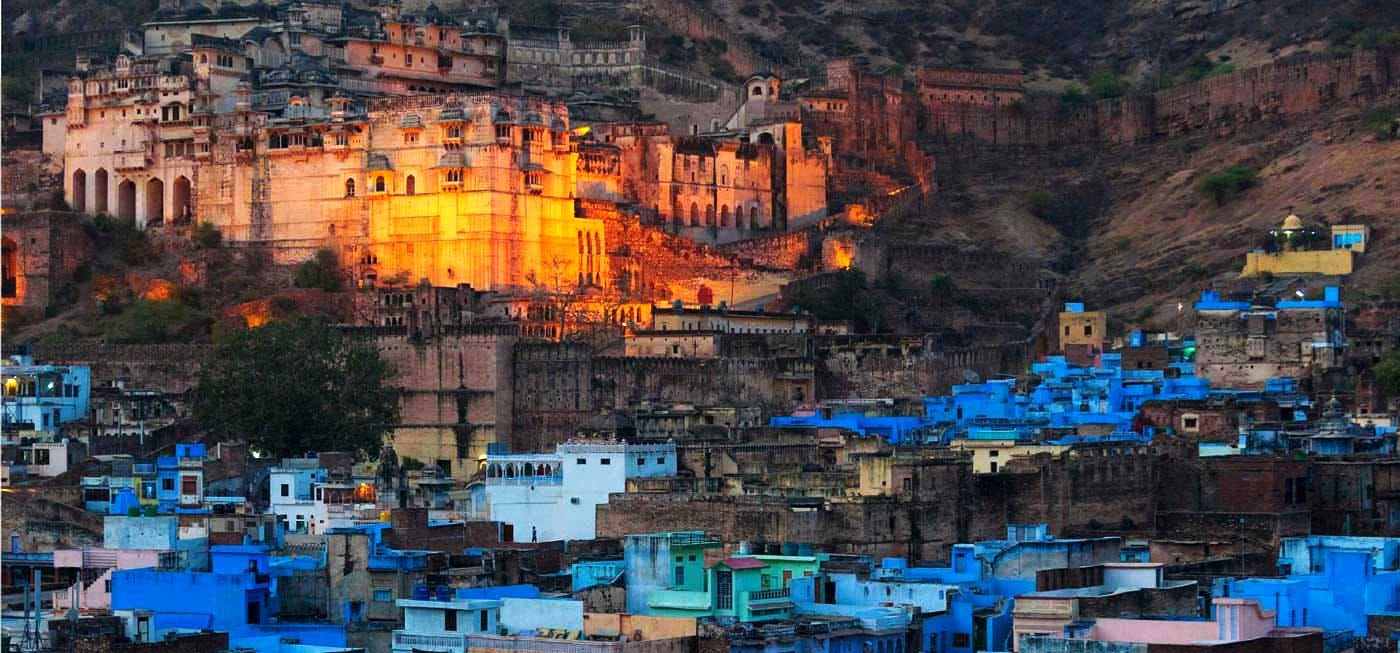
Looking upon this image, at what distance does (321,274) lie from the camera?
3346 inches

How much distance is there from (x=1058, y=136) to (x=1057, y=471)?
50318 mm

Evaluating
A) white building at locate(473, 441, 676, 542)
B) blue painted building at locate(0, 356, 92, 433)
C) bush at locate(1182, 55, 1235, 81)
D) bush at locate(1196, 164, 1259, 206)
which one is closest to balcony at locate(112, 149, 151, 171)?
blue painted building at locate(0, 356, 92, 433)

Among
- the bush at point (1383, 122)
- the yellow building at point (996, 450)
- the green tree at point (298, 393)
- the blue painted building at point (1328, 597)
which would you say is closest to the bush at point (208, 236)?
the green tree at point (298, 393)

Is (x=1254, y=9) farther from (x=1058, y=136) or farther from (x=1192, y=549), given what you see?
(x=1192, y=549)

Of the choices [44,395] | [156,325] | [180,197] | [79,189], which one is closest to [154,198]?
[180,197]

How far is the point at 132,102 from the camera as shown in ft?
295

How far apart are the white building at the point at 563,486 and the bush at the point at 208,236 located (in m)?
28.2

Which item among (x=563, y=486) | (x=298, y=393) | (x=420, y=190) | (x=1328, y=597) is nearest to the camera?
(x=1328, y=597)

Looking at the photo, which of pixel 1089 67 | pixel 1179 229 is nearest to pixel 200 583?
pixel 1179 229

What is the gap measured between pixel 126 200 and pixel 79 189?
60.8 inches

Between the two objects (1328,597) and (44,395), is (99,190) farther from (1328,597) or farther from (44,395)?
(1328,597)

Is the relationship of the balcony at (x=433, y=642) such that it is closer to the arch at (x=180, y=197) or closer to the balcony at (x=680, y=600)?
the balcony at (x=680, y=600)

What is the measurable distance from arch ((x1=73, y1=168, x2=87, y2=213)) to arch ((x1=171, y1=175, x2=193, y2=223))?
9.80ft

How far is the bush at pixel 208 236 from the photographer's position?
87500 millimetres
